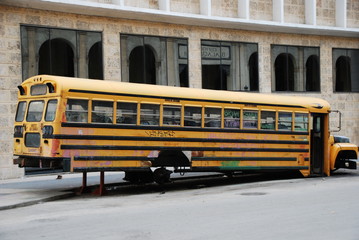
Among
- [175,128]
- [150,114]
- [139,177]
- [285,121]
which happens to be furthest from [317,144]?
[150,114]

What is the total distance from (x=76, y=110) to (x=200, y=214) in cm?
452

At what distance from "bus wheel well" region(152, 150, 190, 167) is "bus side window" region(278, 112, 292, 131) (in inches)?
144

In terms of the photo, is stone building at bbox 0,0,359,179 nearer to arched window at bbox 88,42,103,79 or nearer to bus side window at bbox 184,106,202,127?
arched window at bbox 88,42,103,79

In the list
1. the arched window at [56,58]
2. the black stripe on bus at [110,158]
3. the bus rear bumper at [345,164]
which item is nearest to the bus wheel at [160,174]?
the black stripe on bus at [110,158]

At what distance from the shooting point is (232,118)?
15.9m

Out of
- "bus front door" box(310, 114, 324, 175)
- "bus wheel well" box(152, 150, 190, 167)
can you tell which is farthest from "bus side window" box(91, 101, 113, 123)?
"bus front door" box(310, 114, 324, 175)

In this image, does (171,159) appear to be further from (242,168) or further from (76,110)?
(76,110)

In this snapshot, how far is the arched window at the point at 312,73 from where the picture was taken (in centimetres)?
2842

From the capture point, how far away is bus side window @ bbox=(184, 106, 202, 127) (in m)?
15.0

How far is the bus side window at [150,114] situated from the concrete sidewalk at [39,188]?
2758 millimetres

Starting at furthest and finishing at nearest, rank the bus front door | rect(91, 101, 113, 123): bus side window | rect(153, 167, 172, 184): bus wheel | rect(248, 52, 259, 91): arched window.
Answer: rect(248, 52, 259, 91): arched window, the bus front door, rect(153, 167, 172, 184): bus wheel, rect(91, 101, 113, 123): bus side window

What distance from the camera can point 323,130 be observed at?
712 inches

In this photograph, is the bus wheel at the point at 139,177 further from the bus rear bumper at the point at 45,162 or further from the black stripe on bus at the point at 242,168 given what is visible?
the bus rear bumper at the point at 45,162

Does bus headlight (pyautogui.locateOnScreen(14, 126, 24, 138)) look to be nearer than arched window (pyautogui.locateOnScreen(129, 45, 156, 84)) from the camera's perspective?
Yes
